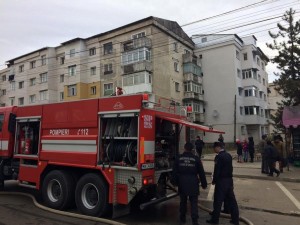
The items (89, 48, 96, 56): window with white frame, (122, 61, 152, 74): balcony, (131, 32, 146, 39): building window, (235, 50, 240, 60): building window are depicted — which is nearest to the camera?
(122, 61, 152, 74): balcony

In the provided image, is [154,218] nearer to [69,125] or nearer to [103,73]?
[69,125]

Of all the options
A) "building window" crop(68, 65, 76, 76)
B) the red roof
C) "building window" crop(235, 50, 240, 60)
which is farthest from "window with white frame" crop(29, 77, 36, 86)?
the red roof

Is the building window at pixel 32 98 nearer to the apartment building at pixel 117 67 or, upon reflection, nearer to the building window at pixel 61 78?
the apartment building at pixel 117 67

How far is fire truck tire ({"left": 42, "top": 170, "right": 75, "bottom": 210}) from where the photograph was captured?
8148 millimetres

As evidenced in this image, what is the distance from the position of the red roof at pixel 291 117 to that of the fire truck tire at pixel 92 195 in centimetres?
1233

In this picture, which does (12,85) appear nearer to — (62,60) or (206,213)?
(62,60)

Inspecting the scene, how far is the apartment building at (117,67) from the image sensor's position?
127 feet

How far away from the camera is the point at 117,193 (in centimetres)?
725

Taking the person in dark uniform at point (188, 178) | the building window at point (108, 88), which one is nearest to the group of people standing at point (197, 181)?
the person in dark uniform at point (188, 178)

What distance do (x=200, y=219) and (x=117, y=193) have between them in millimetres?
1983

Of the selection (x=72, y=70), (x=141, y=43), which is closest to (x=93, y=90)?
(x=72, y=70)

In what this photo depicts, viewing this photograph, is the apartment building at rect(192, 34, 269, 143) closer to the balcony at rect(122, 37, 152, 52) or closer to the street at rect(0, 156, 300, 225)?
the balcony at rect(122, 37, 152, 52)

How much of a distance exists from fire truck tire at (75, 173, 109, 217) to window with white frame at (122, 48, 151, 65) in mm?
30949

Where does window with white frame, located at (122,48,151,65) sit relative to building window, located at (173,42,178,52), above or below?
below
